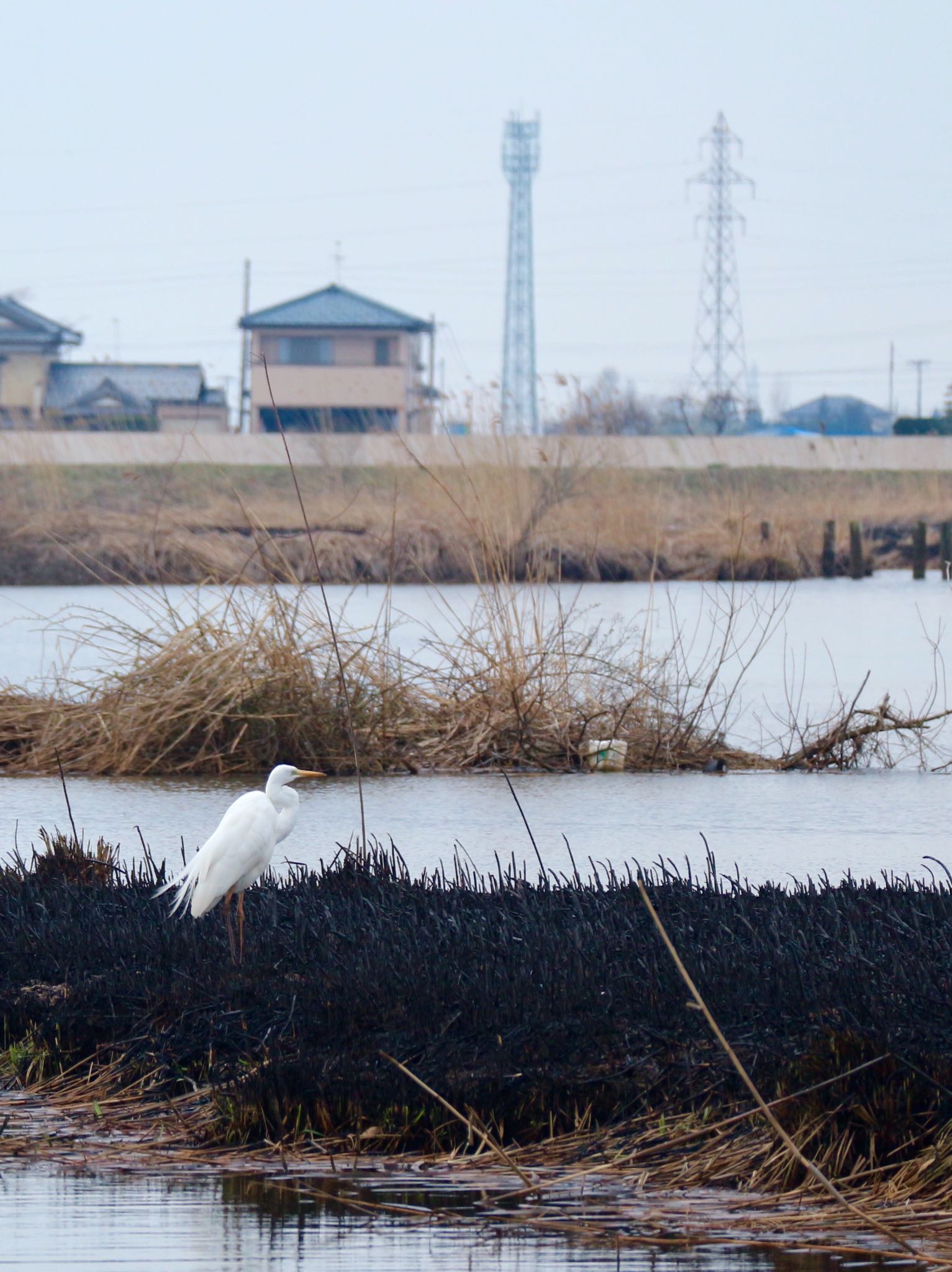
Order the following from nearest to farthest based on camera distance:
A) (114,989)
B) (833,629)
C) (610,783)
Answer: (114,989) < (610,783) < (833,629)

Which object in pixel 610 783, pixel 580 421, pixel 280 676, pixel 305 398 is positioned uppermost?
pixel 305 398

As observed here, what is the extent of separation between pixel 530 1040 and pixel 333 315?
2390 inches

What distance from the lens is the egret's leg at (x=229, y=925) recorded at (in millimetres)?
4773

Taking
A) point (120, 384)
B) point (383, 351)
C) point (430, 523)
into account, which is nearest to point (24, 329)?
point (120, 384)

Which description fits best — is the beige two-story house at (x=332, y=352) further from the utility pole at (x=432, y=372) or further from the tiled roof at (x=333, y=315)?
the utility pole at (x=432, y=372)

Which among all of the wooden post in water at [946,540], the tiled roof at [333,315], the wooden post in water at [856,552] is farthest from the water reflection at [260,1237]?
the tiled roof at [333,315]

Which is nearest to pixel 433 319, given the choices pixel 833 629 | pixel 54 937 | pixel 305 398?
pixel 54 937

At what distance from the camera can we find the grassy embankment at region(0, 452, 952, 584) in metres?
18.2

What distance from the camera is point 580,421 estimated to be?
575 inches

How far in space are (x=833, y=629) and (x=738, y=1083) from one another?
18135 millimetres

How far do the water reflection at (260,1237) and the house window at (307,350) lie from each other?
2373 inches

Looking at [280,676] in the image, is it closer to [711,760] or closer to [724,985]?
[711,760]

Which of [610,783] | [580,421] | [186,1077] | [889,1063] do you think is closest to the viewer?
[889,1063]

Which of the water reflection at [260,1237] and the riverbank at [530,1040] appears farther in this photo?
the riverbank at [530,1040]
